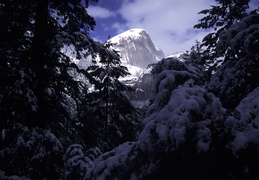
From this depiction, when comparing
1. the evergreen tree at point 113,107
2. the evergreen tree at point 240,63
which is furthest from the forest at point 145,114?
the evergreen tree at point 113,107

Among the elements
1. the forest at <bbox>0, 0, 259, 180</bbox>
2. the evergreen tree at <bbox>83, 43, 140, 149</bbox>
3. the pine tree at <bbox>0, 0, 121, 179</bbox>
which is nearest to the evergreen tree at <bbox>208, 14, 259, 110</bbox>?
the forest at <bbox>0, 0, 259, 180</bbox>

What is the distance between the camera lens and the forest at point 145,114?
6.83ft

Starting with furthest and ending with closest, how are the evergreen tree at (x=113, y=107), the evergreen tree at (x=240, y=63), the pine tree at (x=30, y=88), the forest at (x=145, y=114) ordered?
the evergreen tree at (x=113, y=107)
the pine tree at (x=30, y=88)
the evergreen tree at (x=240, y=63)
the forest at (x=145, y=114)

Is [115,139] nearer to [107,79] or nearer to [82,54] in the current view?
[107,79]

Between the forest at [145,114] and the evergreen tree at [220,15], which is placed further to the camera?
the evergreen tree at [220,15]

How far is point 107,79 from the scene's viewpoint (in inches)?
498

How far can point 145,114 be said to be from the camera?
10.8 feet

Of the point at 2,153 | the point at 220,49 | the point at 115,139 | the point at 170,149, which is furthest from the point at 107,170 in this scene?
the point at 115,139

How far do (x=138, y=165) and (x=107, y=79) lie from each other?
33.9 ft

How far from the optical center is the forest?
6.83 feet

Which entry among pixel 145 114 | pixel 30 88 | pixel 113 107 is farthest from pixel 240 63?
pixel 113 107

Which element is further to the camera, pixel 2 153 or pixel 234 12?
pixel 234 12

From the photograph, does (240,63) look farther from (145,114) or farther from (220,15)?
(220,15)

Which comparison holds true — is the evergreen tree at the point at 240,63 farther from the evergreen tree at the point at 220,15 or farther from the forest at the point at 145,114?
the evergreen tree at the point at 220,15
